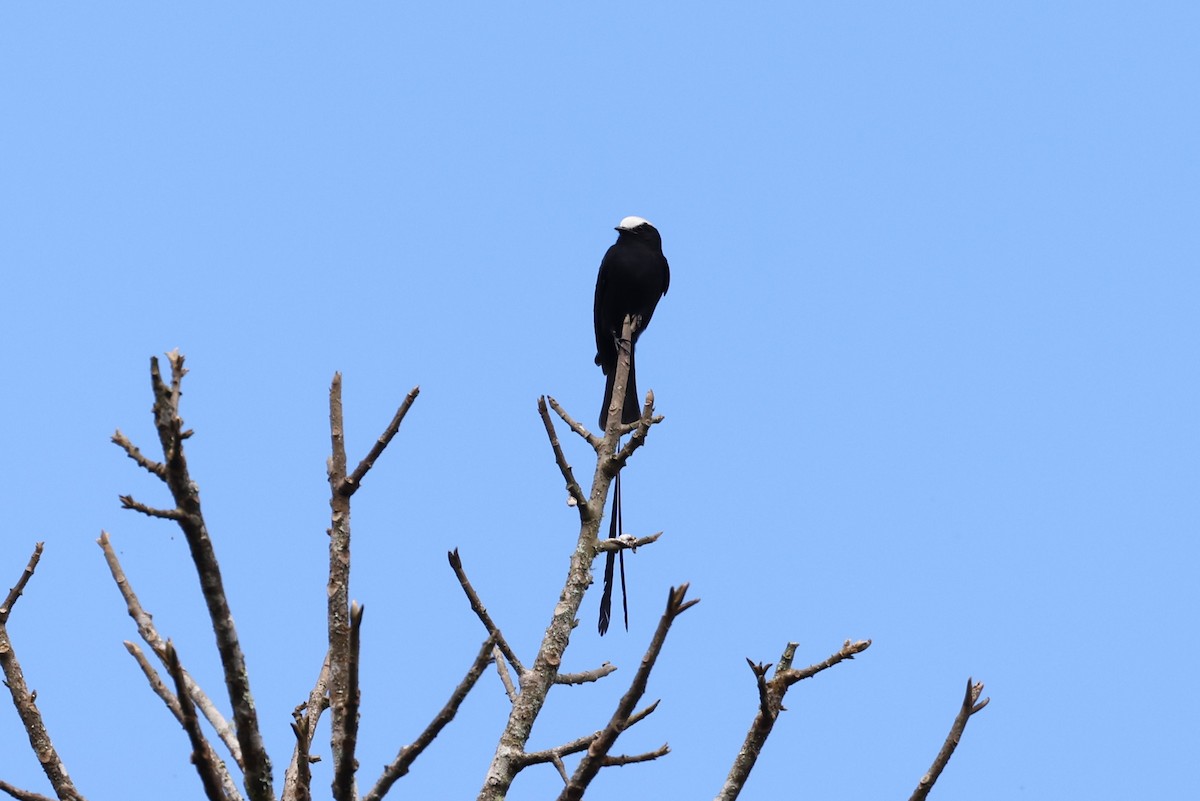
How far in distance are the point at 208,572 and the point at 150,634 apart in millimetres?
1086

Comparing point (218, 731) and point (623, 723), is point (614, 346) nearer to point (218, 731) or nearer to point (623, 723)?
point (218, 731)

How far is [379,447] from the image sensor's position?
262 cm

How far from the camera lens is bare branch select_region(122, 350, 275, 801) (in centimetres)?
167

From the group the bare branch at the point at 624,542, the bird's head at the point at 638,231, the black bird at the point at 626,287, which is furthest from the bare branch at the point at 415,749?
the bird's head at the point at 638,231

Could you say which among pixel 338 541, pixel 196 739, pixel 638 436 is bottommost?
pixel 196 739

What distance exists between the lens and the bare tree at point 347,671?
1.76 metres

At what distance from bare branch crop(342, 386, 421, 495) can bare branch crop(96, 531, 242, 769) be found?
544 mm

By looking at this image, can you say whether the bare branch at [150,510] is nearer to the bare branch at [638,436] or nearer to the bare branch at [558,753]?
the bare branch at [558,753]

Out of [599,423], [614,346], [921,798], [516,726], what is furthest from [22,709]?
[614,346]

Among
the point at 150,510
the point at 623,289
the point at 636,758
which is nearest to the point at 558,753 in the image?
the point at 636,758

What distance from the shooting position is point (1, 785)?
2.25 meters

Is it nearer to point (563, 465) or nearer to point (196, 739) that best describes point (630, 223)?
point (563, 465)

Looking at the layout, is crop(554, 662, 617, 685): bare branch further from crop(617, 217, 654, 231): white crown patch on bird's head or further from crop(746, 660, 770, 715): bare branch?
crop(617, 217, 654, 231): white crown patch on bird's head

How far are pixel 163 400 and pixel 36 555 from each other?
1687 millimetres
